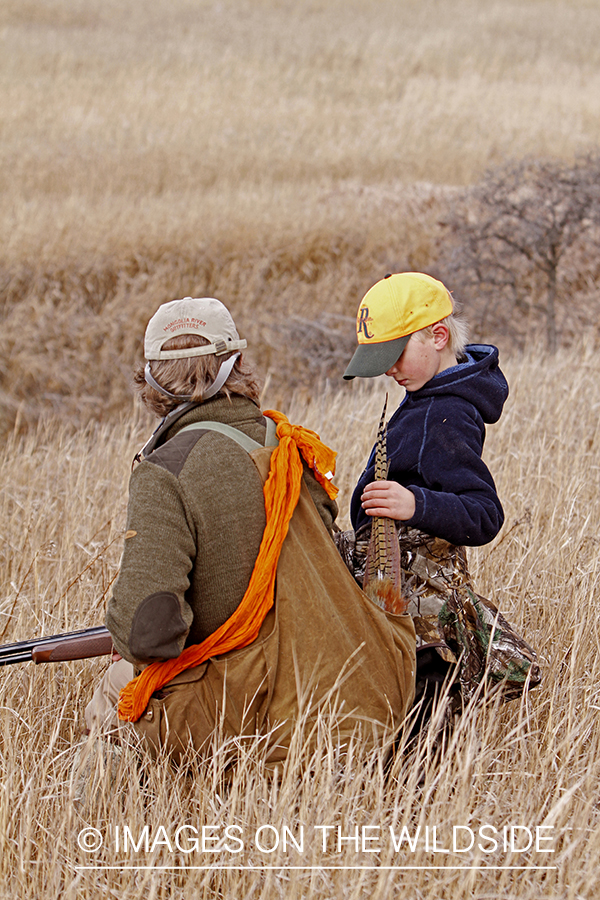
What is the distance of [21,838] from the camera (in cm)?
203

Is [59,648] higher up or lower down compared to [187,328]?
lower down

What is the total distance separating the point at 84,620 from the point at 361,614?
5.02 feet

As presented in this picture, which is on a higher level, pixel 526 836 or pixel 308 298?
pixel 526 836

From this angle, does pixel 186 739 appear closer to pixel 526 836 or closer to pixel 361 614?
pixel 361 614

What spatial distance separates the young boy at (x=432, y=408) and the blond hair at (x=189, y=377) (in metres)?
0.34

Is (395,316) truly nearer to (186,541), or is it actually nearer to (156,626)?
(186,541)

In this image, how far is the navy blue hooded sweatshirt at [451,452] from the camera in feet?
7.19

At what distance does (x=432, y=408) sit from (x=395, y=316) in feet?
0.92

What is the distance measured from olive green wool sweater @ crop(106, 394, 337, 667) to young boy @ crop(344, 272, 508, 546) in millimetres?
383

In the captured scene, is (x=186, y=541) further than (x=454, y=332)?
No

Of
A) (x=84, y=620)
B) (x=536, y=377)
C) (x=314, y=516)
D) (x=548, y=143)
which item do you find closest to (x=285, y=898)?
(x=314, y=516)

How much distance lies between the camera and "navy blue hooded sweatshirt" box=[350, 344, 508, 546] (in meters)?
2.19

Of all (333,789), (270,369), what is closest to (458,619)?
(333,789)

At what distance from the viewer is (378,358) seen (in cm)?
231
